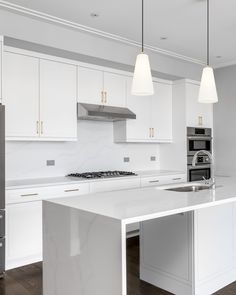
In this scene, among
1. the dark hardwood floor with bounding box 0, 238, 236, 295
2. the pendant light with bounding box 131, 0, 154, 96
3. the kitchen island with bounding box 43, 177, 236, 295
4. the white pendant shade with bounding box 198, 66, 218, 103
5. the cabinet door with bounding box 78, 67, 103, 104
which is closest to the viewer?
the kitchen island with bounding box 43, 177, 236, 295

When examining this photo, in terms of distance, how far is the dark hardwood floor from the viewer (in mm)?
2742

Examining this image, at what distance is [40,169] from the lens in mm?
4070

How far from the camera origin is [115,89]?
448 cm

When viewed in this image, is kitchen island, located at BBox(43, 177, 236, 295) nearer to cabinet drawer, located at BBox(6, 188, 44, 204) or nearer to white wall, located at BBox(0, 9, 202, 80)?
cabinet drawer, located at BBox(6, 188, 44, 204)

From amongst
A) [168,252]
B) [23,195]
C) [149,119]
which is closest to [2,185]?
[23,195]

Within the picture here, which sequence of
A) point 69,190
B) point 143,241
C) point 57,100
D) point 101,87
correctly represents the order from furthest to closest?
1. point 101,87
2. point 57,100
3. point 69,190
4. point 143,241

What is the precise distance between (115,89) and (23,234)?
2.33m

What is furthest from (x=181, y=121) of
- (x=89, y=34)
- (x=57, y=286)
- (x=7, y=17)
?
(x=57, y=286)

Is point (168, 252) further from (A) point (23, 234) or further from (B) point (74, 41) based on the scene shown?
(B) point (74, 41)

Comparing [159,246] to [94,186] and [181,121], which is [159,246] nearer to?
[94,186]

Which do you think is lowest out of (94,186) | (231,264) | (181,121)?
(231,264)

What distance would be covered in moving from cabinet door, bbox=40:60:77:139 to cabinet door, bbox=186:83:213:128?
2.03 metres

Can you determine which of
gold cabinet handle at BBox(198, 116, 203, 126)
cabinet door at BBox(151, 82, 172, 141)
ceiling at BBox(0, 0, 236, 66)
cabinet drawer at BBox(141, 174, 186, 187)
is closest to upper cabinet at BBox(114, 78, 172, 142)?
cabinet door at BBox(151, 82, 172, 141)

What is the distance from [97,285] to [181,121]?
3759mm
